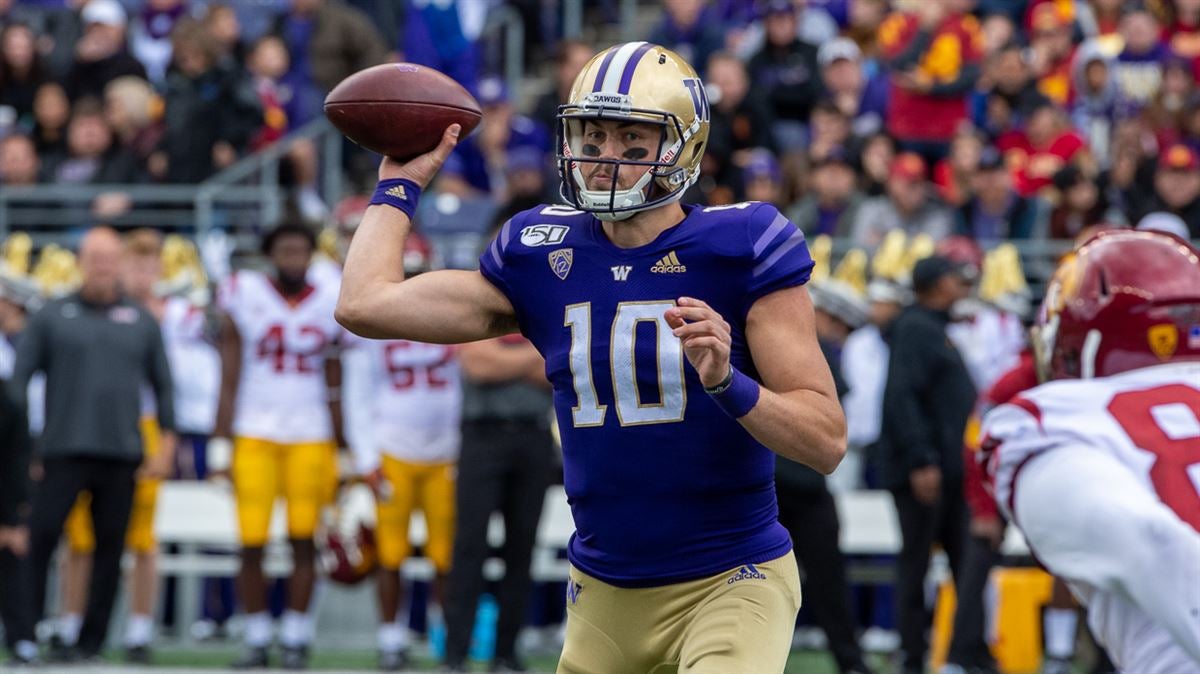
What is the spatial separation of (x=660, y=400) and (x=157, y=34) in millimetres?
11328

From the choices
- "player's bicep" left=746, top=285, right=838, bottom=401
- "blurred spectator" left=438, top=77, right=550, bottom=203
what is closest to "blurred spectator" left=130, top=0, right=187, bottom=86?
"blurred spectator" left=438, top=77, right=550, bottom=203

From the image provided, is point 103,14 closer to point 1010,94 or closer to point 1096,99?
point 1010,94

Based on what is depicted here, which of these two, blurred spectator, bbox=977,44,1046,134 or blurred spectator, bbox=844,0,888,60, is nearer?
blurred spectator, bbox=977,44,1046,134

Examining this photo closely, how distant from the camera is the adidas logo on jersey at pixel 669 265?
3.87m

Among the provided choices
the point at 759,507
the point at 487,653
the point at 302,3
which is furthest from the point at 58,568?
the point at 759,507

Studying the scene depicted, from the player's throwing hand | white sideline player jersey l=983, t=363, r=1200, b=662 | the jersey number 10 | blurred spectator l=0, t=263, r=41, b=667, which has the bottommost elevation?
blurred spectator l=0, t=263, r=41, b=667

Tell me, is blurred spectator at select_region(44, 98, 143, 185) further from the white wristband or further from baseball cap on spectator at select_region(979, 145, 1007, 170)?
baseball cap on spectator at select_region(979, 145, 1007, 170)

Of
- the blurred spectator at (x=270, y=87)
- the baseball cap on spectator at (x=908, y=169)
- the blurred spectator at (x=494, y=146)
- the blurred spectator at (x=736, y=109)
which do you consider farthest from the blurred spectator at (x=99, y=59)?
the baseball cap on spectator at (x=908, y=169)

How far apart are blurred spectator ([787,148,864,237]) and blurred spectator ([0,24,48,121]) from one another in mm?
5404

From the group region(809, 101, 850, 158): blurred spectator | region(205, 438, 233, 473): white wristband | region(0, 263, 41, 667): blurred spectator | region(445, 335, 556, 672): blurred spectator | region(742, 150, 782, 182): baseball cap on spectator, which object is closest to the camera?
region(445, 335, 556, 672): blurred spectator

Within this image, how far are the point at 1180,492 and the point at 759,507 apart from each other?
85 centimetres

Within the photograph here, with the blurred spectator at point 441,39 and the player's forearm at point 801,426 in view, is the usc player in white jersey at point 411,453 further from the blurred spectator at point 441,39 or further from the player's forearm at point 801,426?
the player's forearm at point 801,426

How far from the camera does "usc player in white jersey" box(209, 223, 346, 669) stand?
8938 mm

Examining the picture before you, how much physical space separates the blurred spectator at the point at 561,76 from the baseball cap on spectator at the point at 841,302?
3.00 m
